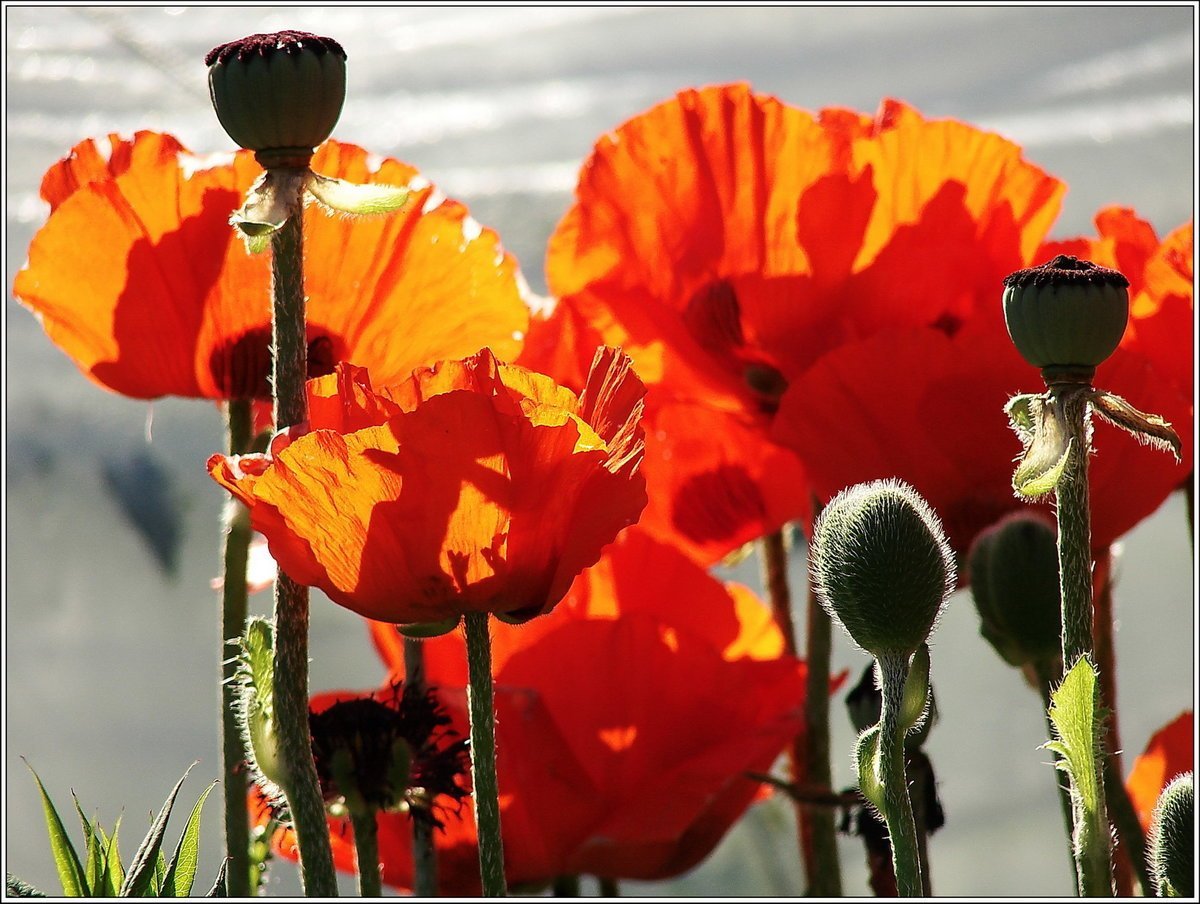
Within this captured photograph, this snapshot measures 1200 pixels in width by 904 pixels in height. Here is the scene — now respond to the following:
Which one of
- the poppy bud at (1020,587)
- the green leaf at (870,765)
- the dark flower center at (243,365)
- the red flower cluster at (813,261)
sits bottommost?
the green leaf at (870,765)

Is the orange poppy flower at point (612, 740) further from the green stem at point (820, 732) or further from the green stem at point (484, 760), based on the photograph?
the green stem at point (484, 760)

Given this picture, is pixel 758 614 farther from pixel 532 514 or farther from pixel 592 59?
pixel 592 59

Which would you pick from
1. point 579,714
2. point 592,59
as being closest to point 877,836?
point 579,714

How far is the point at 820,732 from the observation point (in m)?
0.47

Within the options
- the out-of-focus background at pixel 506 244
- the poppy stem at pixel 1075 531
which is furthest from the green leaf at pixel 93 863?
the poppy stem at pixel 1075 531

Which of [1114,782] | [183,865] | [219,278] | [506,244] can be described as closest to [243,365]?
[219,278]

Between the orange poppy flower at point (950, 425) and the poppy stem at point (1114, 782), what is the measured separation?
0.03m

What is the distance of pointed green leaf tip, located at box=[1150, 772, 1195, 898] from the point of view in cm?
30

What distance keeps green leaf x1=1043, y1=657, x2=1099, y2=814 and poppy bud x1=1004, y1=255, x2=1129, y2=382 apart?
0.05 metres

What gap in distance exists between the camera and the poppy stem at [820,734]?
46cm

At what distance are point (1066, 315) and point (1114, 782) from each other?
17 cm

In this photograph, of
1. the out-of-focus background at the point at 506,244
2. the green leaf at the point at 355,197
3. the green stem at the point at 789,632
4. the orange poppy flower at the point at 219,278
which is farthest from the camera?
the out-of-focus background at the point at 506,244

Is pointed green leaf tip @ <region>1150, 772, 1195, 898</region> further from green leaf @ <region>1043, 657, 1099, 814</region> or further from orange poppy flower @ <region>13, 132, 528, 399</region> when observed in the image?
orange poppy flower @ <region>13, 132, 528, 399</region>

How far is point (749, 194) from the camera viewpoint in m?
0.46
